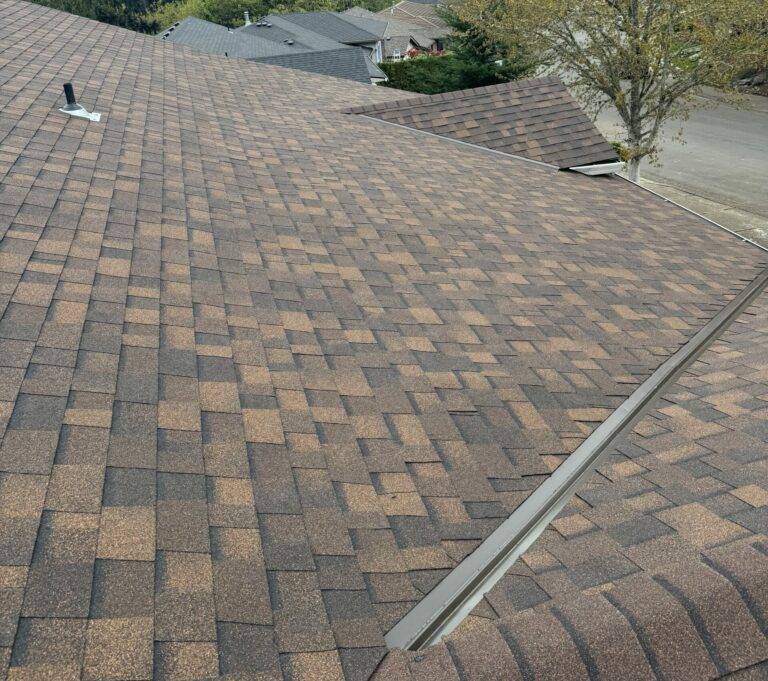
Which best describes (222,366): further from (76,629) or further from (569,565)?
(569,565)

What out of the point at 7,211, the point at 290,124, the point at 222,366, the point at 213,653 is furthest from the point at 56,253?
the point at 290,124

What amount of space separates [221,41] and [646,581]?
38.6 m

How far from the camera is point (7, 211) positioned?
482 centimetres

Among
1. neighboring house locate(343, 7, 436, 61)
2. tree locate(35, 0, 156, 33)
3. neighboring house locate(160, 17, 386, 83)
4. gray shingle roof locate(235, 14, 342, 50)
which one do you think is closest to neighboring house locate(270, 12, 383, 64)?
neighboring house locate(343, 7, 436, 61)

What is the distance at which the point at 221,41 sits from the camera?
35.4 m

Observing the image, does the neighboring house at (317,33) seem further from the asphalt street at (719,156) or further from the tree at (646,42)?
the asphalt street at (719,156)

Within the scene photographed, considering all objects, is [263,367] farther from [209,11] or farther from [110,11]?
[209,11]

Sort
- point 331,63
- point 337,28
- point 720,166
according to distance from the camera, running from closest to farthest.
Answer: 1. point 720,166
2. point 331,63
3. point 337,28

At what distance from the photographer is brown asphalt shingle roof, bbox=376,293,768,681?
2396mm

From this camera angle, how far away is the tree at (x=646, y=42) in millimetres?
19219

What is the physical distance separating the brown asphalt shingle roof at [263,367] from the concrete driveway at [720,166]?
15116 mm

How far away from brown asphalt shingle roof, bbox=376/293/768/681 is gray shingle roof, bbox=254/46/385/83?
3088 centimetres

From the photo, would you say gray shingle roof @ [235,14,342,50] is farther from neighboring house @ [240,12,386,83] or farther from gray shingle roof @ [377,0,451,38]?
gray shingle roof @ [377,0,451,38]

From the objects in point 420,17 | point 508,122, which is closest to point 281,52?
point 508,122
